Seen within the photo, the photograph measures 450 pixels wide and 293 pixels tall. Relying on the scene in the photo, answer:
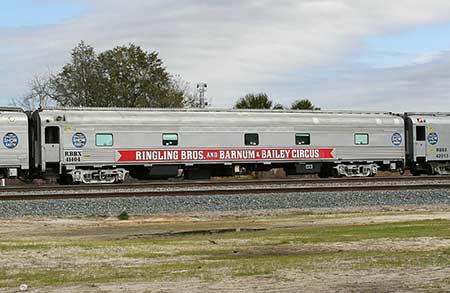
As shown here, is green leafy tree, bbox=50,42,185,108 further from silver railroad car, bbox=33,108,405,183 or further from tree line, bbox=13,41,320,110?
silver railroad car, bbox=33,108,405,183

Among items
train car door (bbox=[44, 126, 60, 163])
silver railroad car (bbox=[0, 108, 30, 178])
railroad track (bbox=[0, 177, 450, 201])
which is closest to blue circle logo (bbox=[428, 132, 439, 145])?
railroad track (bbox=[0, 177, 450, 201])

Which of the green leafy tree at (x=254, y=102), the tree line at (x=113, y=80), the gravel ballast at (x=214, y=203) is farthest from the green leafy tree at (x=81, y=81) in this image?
the gravel ballast at (x=214, y=203)

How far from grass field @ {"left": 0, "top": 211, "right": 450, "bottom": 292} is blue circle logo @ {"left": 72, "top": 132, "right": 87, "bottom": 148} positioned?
13.7 meters

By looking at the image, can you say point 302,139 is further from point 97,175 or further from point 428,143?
point 97,175

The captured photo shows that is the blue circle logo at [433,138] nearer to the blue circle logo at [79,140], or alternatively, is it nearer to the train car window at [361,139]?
the train car window at [361,139]

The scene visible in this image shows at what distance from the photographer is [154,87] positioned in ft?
196

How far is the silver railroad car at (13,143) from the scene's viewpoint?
1155 inches

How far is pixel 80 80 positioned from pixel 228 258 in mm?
50810

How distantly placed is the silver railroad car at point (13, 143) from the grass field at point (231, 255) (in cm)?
1346

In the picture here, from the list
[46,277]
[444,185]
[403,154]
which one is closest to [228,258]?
[46,277]

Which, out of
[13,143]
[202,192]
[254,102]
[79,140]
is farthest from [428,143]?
[254,102]

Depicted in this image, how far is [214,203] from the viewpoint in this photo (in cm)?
2017

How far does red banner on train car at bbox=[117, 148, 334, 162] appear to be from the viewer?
31094mm

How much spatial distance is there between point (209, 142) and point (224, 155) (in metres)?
0.87
